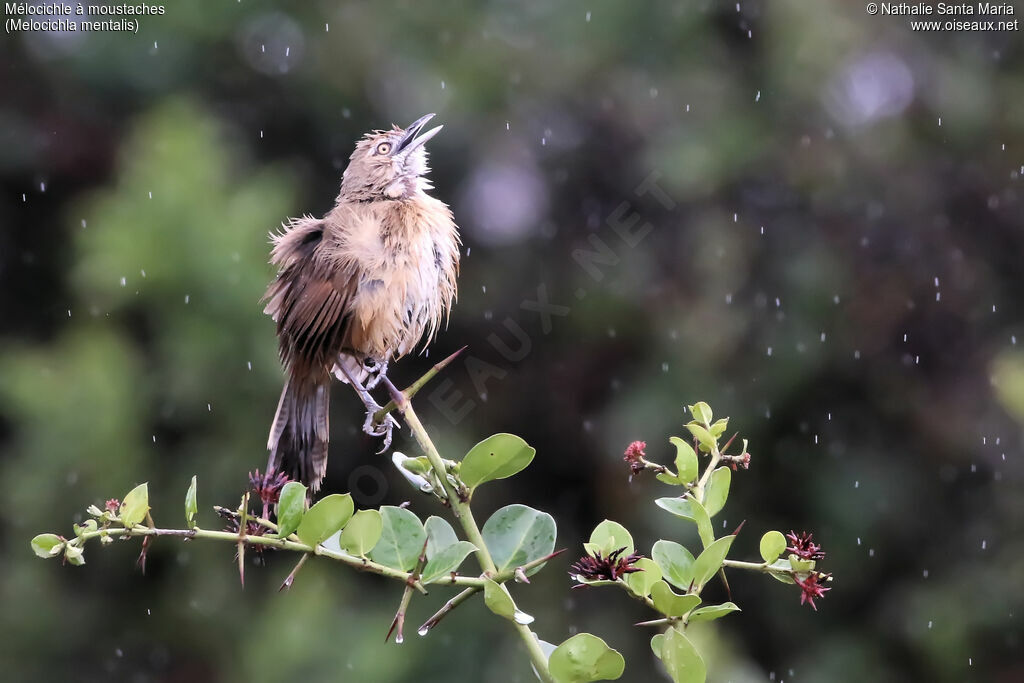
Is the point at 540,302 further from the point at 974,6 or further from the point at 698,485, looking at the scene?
the point at 698,485

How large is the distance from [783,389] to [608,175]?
125cm

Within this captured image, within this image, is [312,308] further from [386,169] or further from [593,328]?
[593,328]

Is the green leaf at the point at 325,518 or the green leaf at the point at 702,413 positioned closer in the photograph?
the green leaf at the point at 325,518

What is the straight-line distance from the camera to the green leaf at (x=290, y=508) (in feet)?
3.85

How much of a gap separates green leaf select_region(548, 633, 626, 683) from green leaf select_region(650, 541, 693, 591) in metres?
0.16

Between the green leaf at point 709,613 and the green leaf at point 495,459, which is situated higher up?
the green leaf at point 495,459

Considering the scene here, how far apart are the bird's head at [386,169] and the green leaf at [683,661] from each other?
1493 mm

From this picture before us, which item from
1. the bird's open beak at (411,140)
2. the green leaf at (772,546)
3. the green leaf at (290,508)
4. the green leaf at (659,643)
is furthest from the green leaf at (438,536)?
the bird's open beak at (411,140)

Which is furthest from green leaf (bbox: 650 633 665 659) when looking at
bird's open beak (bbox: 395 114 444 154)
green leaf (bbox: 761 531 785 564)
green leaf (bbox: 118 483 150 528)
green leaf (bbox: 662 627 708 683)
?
bird's open beak (bbox: 395 114 444 154)

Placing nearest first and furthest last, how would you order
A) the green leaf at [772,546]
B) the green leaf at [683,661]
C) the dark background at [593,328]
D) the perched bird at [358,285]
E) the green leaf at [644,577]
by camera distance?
the green leaf at [683,661], the green leaf at [644,577], the green leaf at [772,546], the perched bird at [358,285], the dark background at [593,328]

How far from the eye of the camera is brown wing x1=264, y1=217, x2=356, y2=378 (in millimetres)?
2191

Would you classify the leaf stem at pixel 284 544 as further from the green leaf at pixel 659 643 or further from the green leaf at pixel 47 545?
the green leaf at pixel 659 643

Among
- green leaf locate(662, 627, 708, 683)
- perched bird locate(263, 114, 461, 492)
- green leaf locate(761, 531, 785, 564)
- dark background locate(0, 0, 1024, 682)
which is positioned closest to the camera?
green leaf locate(662, 627, 708, 683)

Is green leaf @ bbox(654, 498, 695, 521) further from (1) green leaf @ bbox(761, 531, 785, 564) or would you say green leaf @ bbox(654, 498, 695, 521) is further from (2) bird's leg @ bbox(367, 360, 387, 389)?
(2) bird's leg @ bbox(367, 360, 387, 389)
